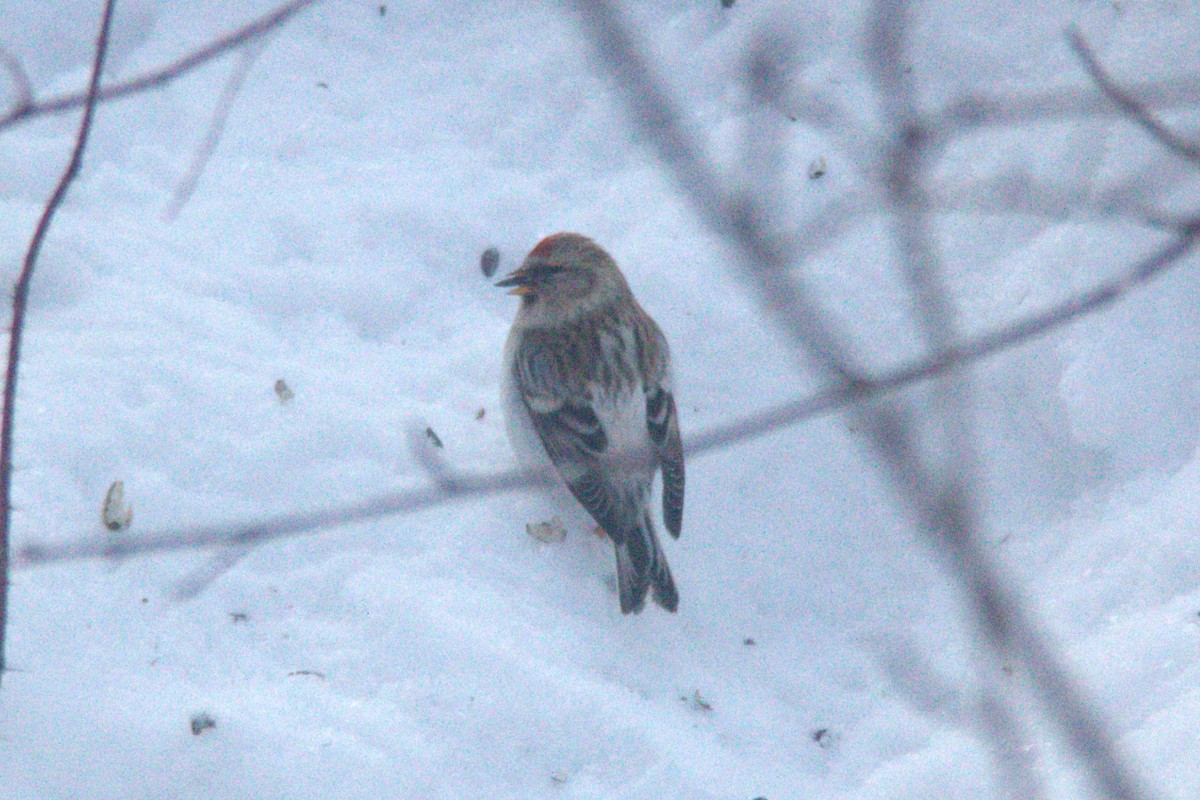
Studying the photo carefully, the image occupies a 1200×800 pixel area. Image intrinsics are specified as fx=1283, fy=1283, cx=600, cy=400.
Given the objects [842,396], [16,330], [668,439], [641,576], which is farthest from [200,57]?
[668,439]

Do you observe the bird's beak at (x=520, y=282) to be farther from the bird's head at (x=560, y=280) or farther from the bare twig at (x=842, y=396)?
the bare twig at (x=842, y=396)

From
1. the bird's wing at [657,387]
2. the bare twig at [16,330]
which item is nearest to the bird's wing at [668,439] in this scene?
the bird's wing at [657,387]

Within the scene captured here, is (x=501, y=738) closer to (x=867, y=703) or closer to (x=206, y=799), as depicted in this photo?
(x=206, y=799)

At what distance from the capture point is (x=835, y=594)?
356cm

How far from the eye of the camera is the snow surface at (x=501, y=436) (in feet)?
9.36

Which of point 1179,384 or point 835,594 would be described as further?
point 1179,384

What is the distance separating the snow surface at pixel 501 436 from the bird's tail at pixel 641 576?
0.19 feet

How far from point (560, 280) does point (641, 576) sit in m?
1.06

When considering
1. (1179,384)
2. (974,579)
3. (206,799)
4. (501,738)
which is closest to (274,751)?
(206,799)

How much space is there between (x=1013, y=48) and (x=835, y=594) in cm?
235

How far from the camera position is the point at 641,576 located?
11.2 feet

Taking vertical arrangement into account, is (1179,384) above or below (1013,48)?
below

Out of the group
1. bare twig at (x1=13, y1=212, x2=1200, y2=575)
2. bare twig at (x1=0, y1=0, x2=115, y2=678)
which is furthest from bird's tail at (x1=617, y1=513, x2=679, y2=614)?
bare twig at (x1=13, y1=212, x2=1200, y2=575)

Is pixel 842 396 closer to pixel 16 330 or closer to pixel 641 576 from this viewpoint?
pixel 16 330
